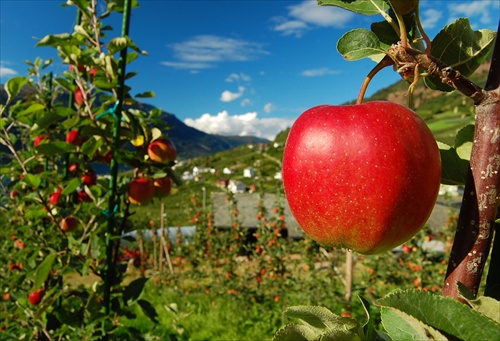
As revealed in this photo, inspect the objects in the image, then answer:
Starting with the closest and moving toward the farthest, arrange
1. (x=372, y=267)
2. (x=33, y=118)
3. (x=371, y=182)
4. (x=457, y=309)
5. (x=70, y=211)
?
(x=457, y=309), (x=371, y=182), (x=70, y=211), (x=33, y=118), (x=372, y=267)

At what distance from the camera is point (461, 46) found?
47 centimetres

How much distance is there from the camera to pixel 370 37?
460 millimetres

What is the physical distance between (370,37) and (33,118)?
1.98m

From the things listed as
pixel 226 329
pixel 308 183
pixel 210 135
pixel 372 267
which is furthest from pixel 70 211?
pixel 210 135

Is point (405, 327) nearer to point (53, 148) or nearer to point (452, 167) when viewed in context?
point (452, 167)

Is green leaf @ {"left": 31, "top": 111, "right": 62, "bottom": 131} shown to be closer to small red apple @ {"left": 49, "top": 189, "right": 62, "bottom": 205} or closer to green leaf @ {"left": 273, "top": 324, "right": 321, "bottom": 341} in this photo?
small red apple @ {"left": 49, "top": 189, "right": 62, "bottom": 205}

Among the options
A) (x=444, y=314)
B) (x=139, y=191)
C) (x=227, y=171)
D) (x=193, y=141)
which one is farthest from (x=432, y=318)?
(x=193, y=141)

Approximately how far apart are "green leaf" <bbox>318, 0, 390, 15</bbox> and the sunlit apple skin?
0.10 meters

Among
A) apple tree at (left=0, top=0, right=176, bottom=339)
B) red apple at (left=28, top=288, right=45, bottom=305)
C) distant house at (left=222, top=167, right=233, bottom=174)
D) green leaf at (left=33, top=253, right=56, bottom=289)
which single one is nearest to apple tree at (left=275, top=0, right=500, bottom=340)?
apple tree at (left=0, top=0, right=176, bottom=339)

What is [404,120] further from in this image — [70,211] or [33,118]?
[33,118]

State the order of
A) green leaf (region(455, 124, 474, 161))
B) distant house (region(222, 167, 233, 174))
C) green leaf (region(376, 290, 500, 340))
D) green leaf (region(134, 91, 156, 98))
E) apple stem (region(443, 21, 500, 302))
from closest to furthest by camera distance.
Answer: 1. green leaf (region(376, 290, 500, 340))
2. apple stem (region(443, 21, 500, 302))
3. green leaf (region(455, 124, 474, 161))
4. green leaf (region(134, 91, 156, 98))
5. distant house (region(222, 167, 233, 174))

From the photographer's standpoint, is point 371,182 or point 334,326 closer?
point 334,326

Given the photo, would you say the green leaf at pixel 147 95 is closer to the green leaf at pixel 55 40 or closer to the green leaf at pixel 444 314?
the green leaf at pixel 55 40

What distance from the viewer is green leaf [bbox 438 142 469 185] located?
459 mm
